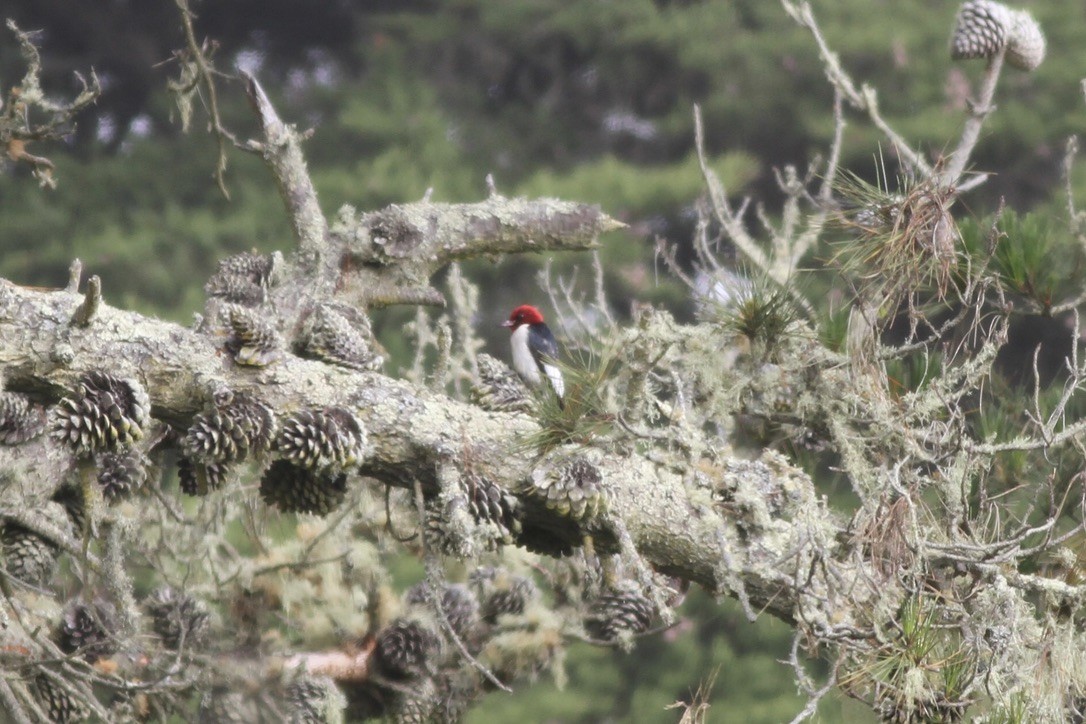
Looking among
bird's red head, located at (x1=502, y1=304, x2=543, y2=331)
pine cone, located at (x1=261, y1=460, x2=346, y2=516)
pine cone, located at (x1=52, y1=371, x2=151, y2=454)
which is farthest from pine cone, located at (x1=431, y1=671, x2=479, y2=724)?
bird's red head, located at (x1=502, y1=304, x2=543, y2=331)

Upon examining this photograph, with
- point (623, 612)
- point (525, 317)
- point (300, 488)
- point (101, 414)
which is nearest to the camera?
point (101, 414)

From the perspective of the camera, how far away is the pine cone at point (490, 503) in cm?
181

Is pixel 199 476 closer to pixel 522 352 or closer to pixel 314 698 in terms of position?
pixel 314 698

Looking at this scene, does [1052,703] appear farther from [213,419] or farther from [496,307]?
[496,307]

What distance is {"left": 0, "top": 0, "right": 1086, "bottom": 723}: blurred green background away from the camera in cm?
721

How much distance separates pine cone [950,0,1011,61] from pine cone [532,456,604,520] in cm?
154

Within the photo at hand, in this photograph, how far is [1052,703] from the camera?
1.91m

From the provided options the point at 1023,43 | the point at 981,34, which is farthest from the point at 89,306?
the point at 1023,43

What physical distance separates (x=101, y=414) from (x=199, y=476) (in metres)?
0.24

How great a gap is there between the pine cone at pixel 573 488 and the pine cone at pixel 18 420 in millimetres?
746

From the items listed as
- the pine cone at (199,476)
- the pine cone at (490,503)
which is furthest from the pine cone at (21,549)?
the pine cone at (490,503)

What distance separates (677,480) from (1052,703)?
2.02 ft

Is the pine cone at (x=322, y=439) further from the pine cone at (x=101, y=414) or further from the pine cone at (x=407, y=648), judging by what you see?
the pine cone at (x=407, y=648)

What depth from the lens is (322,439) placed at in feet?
5.82
